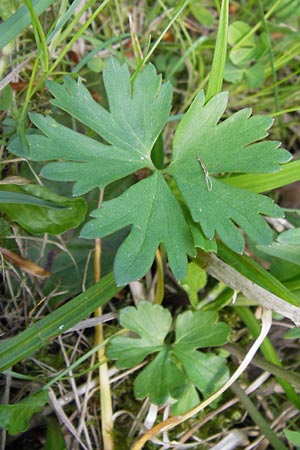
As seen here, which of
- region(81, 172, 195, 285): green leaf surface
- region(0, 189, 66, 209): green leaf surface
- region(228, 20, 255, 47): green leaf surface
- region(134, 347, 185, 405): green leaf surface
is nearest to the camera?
region(81, 172, 195, 285): green leaf surface

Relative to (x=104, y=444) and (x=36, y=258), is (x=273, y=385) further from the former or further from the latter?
(x=36, y=258)

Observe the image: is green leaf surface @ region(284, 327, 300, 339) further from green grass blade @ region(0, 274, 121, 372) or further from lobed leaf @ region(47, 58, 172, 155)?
lobed leaf @ region(47, 58, 172, 155)

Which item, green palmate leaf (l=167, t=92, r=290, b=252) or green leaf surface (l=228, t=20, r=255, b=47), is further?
green leaf surface (l=228, t=20, r=255, b=47)

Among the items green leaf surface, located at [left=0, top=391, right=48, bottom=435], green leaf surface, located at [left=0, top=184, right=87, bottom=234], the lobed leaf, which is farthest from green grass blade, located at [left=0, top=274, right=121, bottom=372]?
the lobed leaf

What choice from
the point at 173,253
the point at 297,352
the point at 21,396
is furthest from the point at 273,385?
the point at 21,396

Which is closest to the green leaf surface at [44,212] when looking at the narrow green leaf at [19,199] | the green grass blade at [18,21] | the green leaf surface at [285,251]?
the narrow green leaf at [19,199]

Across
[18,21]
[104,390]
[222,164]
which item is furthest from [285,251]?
[18,21]
